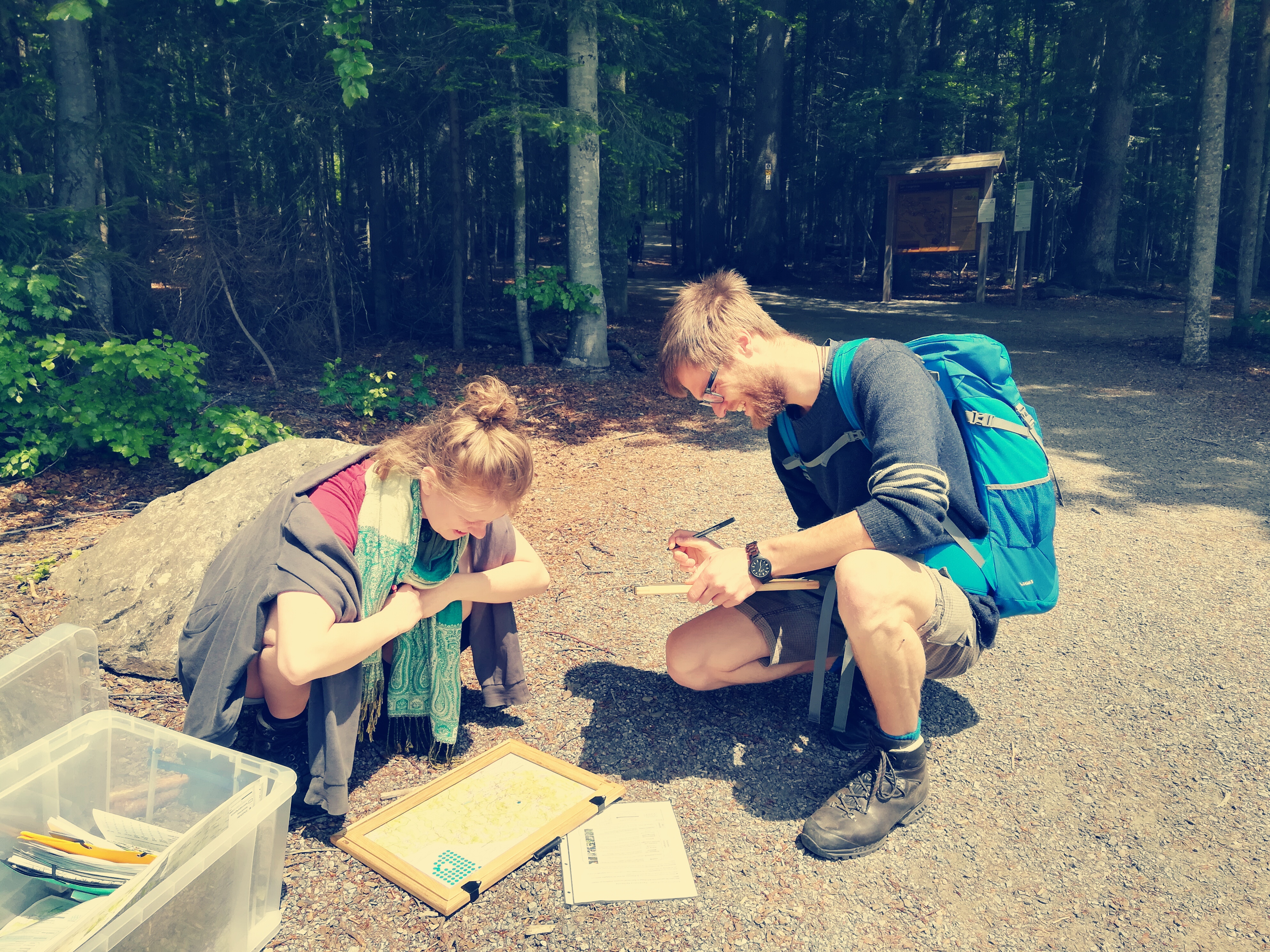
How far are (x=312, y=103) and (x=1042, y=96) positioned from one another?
1477 centimetres

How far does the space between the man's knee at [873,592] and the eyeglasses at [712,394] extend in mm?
603

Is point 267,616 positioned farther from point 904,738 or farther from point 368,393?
point 368,393

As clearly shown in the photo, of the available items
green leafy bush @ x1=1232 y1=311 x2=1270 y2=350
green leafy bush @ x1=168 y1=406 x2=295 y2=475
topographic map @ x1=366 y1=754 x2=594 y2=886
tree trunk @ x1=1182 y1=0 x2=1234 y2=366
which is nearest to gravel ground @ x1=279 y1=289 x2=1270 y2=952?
topographic map @ x1=366 y1=754 x2=594 y2=886

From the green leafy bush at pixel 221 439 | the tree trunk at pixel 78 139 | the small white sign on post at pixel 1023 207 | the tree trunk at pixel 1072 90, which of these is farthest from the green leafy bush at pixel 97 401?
the tree trunk at pixel 1072 90

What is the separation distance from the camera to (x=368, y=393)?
7.20 m

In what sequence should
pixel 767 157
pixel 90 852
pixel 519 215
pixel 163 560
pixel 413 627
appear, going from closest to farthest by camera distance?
pixel 90 852 < pixel 413 627 < pixel 163 560 < pixel 519 215 < pixel 767 157

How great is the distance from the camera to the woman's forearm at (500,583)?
2.62m

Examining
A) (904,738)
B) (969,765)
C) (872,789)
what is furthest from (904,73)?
(872,789)

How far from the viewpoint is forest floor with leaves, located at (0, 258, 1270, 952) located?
2230 millimetres

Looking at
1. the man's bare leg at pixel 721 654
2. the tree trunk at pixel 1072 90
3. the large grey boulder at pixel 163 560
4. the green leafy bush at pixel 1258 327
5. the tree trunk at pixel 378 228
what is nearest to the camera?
the man's bare leg at pixel 721 654

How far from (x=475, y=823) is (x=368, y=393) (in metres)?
5.23

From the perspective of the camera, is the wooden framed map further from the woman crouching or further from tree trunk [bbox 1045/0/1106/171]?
tree trunk [bbox 1045/0/1106/171]

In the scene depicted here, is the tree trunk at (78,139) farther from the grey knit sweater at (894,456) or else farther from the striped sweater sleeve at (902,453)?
the striped sweater sleeve at (902,453)

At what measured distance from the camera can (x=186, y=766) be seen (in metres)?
2.22
